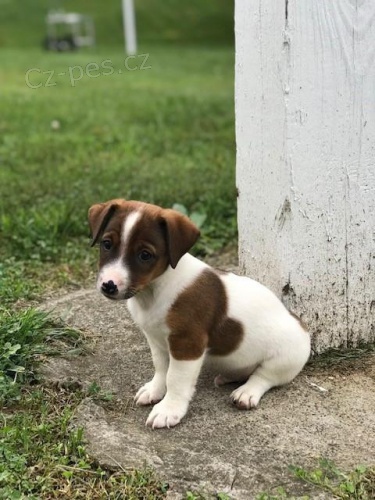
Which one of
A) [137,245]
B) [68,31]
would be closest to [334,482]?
[137,245]

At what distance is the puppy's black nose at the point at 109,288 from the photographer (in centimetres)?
288

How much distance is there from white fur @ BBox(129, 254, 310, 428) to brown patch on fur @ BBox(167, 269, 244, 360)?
3cm

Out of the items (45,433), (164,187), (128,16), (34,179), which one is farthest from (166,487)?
(128,16)

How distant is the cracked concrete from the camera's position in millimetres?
2770

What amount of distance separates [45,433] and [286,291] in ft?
4.16

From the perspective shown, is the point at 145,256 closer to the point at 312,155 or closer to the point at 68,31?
the point at 312,155

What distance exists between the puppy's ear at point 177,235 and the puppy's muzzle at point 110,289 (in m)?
0.25

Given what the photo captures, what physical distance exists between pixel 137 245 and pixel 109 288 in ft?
0.63

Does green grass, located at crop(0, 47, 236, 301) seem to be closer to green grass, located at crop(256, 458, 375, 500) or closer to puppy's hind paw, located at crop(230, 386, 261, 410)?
puppy's hind paw, located at crop(230, 386, 261, 410)

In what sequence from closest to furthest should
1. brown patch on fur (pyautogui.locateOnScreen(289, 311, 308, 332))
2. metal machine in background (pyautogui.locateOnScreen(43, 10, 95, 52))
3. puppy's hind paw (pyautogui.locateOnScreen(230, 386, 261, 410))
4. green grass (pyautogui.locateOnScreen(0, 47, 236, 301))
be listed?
puppy's hind paw (pyautogui.locateOnScreen(230, 386, 261, 410)), brown patch on fur (pyautogui.locateOnScreen(289, 311, 308, 332)), green grass (pyautogui.locateOnScreen(0, 47, 236, 301)), metal machine in background (pyautogui.locateOnScreen(43, 10, 95, 52))

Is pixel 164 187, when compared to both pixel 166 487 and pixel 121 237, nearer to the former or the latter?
pixel 121 237

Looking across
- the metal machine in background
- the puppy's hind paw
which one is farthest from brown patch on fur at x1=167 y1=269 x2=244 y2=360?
the metal machine in background

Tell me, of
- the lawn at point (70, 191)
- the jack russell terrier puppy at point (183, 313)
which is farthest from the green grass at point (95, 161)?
the jack russell terrier puppy at point (183, 313)

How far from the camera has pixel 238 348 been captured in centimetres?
329
